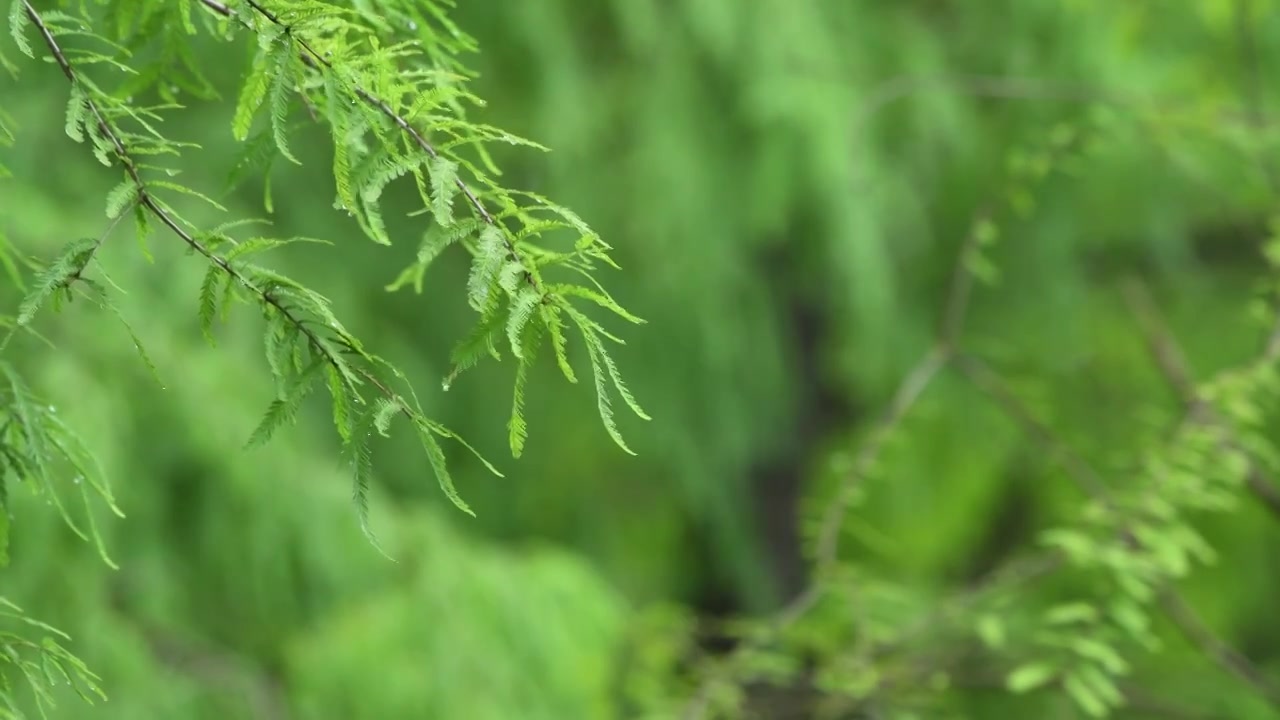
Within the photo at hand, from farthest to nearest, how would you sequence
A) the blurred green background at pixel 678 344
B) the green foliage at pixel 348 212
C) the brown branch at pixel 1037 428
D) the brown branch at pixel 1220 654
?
the blurred green background at pixel 678 344, the brown branch at pixel 1037 428, the brown branch at pixel 1220 654, the green foliage at pixel 348 212

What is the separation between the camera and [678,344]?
4.05 meters

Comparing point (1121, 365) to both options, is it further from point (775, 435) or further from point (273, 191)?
point (273, 191)

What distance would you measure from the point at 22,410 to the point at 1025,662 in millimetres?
1790

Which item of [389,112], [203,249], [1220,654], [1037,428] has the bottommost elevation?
[203,249]

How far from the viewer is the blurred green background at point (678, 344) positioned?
7.87 feet

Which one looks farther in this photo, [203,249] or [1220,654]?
[1220,654]

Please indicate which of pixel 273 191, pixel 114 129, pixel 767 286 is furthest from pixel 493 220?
pixel 767 286

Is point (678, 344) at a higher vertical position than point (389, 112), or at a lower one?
higher

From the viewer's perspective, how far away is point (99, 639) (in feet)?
7.22

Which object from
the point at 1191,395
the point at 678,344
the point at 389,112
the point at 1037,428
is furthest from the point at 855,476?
the point at 678,344

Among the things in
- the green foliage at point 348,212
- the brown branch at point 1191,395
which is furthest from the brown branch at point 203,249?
the brown branch at point 1191,395

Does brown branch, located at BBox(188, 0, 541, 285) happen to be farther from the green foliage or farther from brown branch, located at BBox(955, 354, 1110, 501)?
brown branch, located at BBox(955, 354, 1110, 501)

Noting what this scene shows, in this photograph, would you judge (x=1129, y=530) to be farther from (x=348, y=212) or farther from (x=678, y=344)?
(x=678, y=344)

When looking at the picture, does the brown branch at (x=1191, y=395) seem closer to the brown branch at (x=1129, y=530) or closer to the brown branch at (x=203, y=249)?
the brown branch at (x=1129, y=530)
